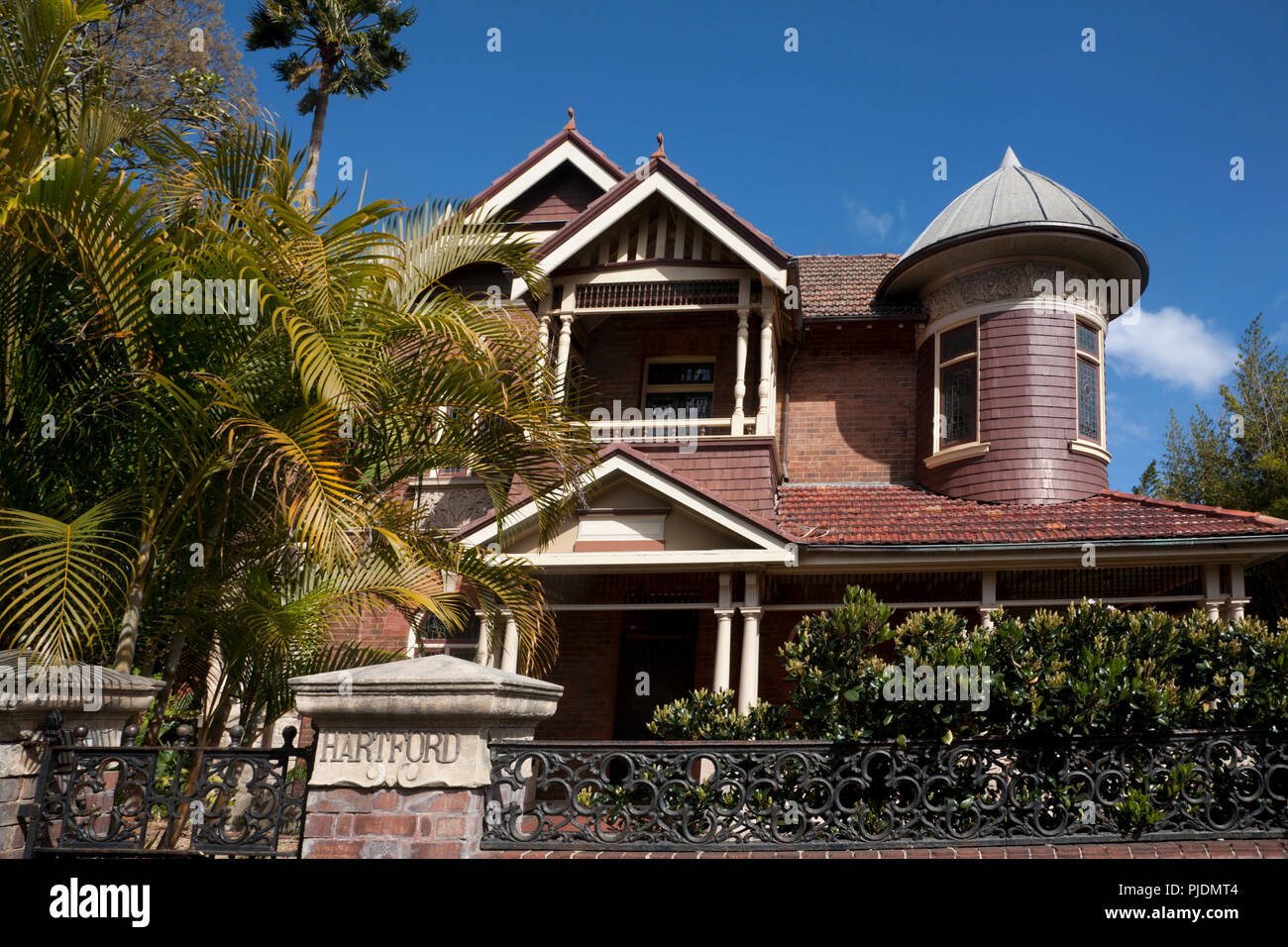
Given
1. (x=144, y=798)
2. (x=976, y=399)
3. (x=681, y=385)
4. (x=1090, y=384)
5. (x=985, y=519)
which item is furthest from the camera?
(x=681, y=385)

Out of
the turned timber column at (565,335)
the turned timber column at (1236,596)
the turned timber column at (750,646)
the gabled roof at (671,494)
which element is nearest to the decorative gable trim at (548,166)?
the turned timber column at (565,335)

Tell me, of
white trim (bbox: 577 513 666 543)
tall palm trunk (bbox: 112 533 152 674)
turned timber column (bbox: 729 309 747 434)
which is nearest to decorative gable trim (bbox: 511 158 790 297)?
turned timber column (bbox: 729 309 747 434)

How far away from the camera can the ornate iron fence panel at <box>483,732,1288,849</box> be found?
16.3 ft

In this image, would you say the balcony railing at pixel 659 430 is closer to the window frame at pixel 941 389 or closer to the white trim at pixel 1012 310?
the window frame at pixel 941 389

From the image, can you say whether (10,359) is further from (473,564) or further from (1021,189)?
(1021,189)

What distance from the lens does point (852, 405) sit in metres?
14.4

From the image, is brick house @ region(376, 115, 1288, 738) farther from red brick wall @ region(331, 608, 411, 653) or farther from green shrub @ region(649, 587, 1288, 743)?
green shrub @ region(649, 587, 1288, 743)

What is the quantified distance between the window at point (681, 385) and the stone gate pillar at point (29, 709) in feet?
33.3

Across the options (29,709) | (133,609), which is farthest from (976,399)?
(29,709)

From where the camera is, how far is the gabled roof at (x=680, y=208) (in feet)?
41.7

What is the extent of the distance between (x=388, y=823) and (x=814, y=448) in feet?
35.5

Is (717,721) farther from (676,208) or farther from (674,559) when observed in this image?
(676,208)
